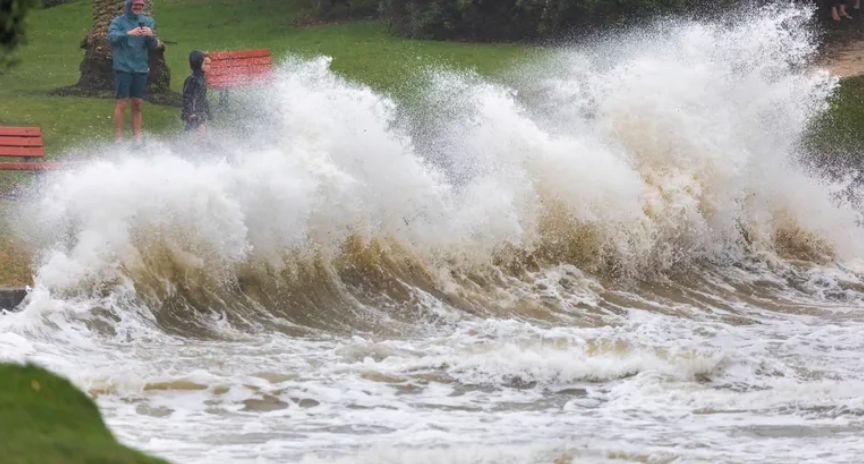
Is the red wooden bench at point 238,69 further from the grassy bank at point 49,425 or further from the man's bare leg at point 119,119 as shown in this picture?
the grassy bank at point 49,425

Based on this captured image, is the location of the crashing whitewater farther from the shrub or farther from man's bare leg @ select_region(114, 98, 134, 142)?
the shrub

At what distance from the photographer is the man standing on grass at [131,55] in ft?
49.3

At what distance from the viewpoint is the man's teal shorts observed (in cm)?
1531

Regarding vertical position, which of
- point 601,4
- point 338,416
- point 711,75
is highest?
point 601,4

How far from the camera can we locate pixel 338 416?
8703 millimetres

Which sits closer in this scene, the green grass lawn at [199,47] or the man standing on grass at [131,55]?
the man standing on grass at [131,55]

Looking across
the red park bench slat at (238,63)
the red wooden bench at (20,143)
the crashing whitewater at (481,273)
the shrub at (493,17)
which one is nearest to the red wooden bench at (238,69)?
the red park bench slat at (238,63)

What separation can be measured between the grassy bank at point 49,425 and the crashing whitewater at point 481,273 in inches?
132

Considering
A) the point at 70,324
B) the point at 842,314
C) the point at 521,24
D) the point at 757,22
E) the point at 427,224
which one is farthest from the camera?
the point at 521,24

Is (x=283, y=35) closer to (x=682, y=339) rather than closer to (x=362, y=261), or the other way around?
(x=362, y=261)

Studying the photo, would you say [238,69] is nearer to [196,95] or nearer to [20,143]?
[196,95]

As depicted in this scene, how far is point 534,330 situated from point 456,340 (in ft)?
2.96

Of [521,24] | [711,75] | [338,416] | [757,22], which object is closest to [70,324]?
[338,416]

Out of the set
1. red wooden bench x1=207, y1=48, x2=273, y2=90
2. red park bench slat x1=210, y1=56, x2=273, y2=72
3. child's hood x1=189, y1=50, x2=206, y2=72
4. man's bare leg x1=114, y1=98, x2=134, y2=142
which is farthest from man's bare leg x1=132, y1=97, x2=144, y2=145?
red park bench slat x1=210, y1=56, x2=273, y2=72
